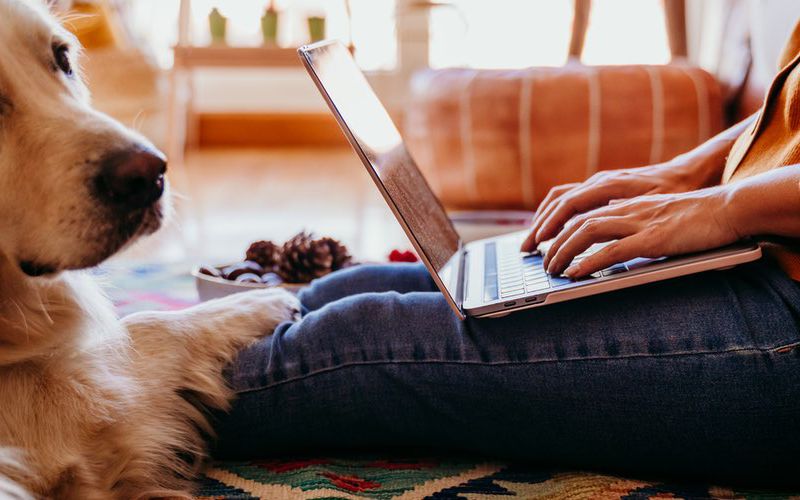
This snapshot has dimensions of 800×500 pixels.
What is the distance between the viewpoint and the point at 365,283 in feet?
4.00

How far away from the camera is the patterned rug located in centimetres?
91

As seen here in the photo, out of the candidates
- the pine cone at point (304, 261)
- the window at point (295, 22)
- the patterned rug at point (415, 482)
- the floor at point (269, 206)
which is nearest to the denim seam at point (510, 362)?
the patterned rug at point (415, 482)

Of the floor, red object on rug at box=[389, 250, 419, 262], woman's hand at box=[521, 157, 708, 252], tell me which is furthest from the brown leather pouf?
woman's hand at box=[521, 157, 708, 252]

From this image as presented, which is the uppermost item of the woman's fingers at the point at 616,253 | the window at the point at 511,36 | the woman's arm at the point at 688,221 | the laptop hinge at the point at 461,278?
the window at the point at 511,36

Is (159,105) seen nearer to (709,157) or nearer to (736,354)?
(709,157)

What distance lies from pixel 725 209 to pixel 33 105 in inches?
30.4

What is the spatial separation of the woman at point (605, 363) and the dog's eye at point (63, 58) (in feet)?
1.44

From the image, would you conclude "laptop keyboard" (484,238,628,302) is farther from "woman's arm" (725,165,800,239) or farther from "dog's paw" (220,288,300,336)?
"dog's paw" (220,288,300,336)

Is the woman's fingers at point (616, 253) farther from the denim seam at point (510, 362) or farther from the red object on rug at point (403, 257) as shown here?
the red object on rug at point (403, 257)

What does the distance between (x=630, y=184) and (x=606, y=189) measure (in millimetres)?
46

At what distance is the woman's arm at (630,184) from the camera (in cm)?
107

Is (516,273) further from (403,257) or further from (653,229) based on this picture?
(403,257)

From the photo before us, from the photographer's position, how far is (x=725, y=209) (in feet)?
2.79

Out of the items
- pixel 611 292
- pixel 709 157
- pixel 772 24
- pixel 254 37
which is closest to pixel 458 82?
pixel 772 24
